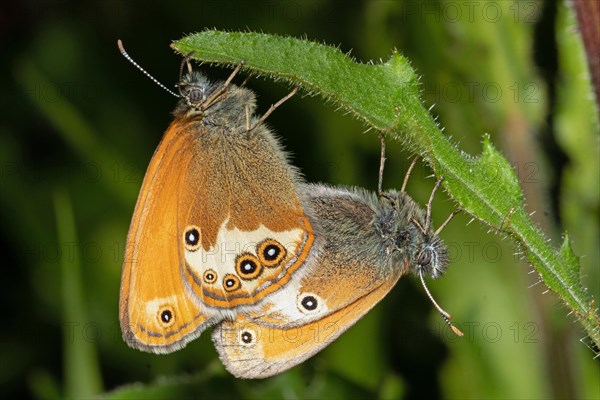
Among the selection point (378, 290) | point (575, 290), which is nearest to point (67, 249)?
point (378, 290)

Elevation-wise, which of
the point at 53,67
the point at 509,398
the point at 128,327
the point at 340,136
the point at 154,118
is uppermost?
the point at 53,67

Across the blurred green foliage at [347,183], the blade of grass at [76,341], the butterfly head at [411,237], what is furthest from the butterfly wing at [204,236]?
the blade of grass at [76,341]

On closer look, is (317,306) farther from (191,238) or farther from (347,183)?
(347,183)

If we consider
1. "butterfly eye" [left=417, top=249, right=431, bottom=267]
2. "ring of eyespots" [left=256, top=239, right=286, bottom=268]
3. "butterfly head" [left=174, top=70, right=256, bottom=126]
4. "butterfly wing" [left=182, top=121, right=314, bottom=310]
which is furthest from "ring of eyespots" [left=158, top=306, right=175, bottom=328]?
"butterfly eye" [left=417, top=249, right=431, bottom=267]

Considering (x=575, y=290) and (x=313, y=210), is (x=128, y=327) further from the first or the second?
(x=575, y=290)

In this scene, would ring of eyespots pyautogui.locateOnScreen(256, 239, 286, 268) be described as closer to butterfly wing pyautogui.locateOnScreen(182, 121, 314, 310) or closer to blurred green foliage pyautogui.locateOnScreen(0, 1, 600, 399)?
butterfly wing pyautogui.locateOnScreen(182, 121, 314, 310)

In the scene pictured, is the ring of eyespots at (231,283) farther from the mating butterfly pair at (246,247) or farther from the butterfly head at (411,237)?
the butterfly head at (411,237)

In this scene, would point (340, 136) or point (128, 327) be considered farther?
point (340, 136)
